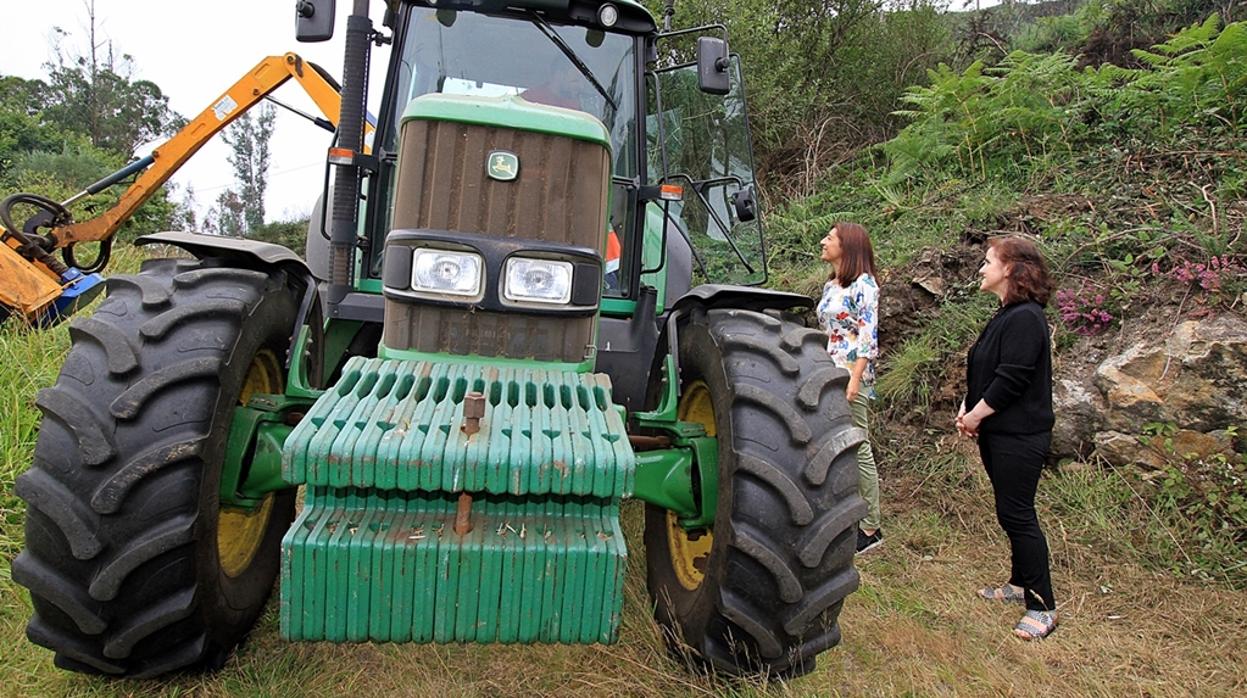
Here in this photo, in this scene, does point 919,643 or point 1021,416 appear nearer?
point 919,643

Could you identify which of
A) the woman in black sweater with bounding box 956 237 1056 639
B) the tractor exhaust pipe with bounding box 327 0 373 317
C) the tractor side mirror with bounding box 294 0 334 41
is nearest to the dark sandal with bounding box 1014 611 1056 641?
the woman in black sweater with bounding box 956 237 1056 639

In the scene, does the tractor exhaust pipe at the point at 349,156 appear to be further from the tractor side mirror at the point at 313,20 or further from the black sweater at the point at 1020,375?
the black sweater at the point at 1020,375

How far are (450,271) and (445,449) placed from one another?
0.75 metres

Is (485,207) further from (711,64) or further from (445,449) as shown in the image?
(711,64)

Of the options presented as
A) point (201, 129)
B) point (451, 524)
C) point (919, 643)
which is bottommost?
point (919, 643)

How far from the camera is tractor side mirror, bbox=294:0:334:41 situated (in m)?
3.29

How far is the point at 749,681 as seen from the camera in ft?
8.20

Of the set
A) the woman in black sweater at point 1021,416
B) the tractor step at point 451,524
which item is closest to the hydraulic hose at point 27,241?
the tractor step at point 451,524

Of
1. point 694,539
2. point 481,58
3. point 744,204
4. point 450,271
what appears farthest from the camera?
point 744,204

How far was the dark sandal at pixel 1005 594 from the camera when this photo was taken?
3658mm

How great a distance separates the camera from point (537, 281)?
2.61m

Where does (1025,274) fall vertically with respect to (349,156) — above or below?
below

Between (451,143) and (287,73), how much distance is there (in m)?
4.78

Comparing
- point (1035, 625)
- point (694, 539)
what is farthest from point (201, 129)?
point (1035, 625)
